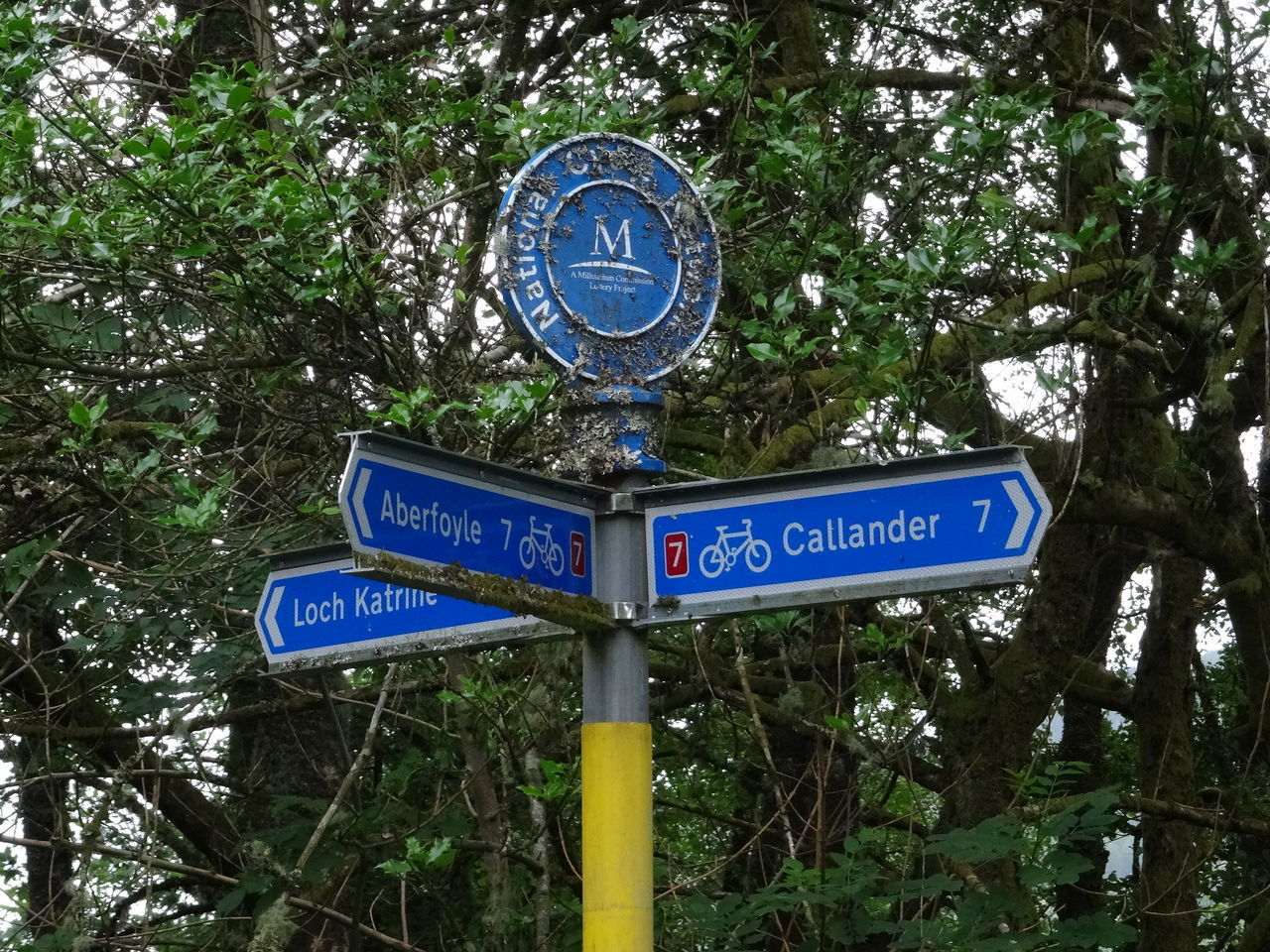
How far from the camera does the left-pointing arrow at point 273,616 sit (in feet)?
11.0

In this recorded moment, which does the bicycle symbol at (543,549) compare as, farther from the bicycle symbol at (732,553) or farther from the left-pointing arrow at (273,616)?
the left-pointing arrow at (273,616)

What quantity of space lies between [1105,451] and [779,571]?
16.4 ft

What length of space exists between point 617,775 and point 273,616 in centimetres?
96

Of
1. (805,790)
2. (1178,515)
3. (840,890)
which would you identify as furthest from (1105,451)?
(840,890)

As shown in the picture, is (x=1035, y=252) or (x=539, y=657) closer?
(x=539, y=657)

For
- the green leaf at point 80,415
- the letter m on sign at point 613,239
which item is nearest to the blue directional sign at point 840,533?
the letter m on sign at point 613,239

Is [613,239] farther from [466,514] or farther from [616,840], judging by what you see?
[616,840]

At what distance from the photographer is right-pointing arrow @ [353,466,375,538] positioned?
2518 millimetres

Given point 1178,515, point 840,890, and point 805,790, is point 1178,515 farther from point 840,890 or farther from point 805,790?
point 840,890

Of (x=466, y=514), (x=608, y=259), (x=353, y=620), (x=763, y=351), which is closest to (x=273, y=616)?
(x=353, y=620)

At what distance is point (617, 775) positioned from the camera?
2.80 m

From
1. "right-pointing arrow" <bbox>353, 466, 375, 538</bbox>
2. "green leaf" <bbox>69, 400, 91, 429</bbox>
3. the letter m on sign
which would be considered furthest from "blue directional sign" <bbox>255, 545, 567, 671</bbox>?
"green leaf" <bbox>69, 400, 91, 429</bbox>

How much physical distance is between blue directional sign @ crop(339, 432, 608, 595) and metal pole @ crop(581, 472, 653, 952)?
0.08m

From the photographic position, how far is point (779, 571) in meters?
2.89
